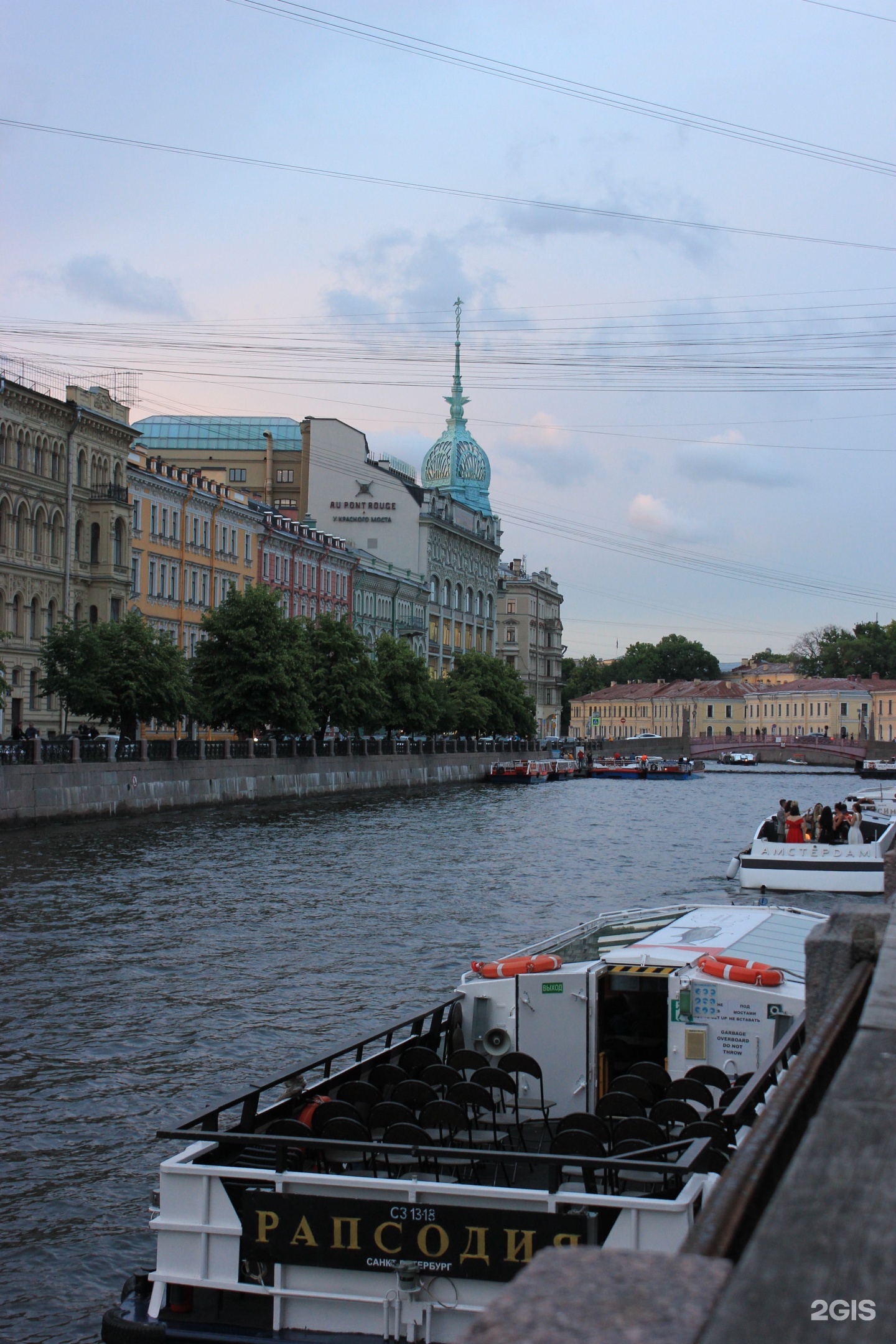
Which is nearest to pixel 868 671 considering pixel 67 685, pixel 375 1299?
pixel 67 685

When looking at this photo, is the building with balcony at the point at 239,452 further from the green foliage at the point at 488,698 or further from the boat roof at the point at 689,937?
the boat roof at the point at 689,937

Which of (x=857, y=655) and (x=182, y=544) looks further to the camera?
(x=857, y=655)

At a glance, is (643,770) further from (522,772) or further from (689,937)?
(689,937)

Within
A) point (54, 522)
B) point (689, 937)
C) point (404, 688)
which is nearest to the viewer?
point (689, 937)

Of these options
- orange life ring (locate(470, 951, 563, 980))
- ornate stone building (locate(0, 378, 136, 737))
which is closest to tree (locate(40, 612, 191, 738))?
ornate stone building (locate(0, 378, 136, 737))

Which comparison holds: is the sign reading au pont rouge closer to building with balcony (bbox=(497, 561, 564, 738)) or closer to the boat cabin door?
the boat cabin door

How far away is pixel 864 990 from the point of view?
411 cm

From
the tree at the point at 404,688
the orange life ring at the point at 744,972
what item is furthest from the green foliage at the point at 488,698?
the orange life ring at the point at 744,972

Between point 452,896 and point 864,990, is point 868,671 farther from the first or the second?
point 864,990

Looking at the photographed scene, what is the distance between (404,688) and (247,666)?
2142cm

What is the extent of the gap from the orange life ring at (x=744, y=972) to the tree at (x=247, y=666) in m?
42.0

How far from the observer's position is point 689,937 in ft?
40.1

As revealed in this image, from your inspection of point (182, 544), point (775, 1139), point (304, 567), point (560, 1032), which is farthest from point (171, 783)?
point (775, 1139)

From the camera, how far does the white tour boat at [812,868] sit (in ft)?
96.5
